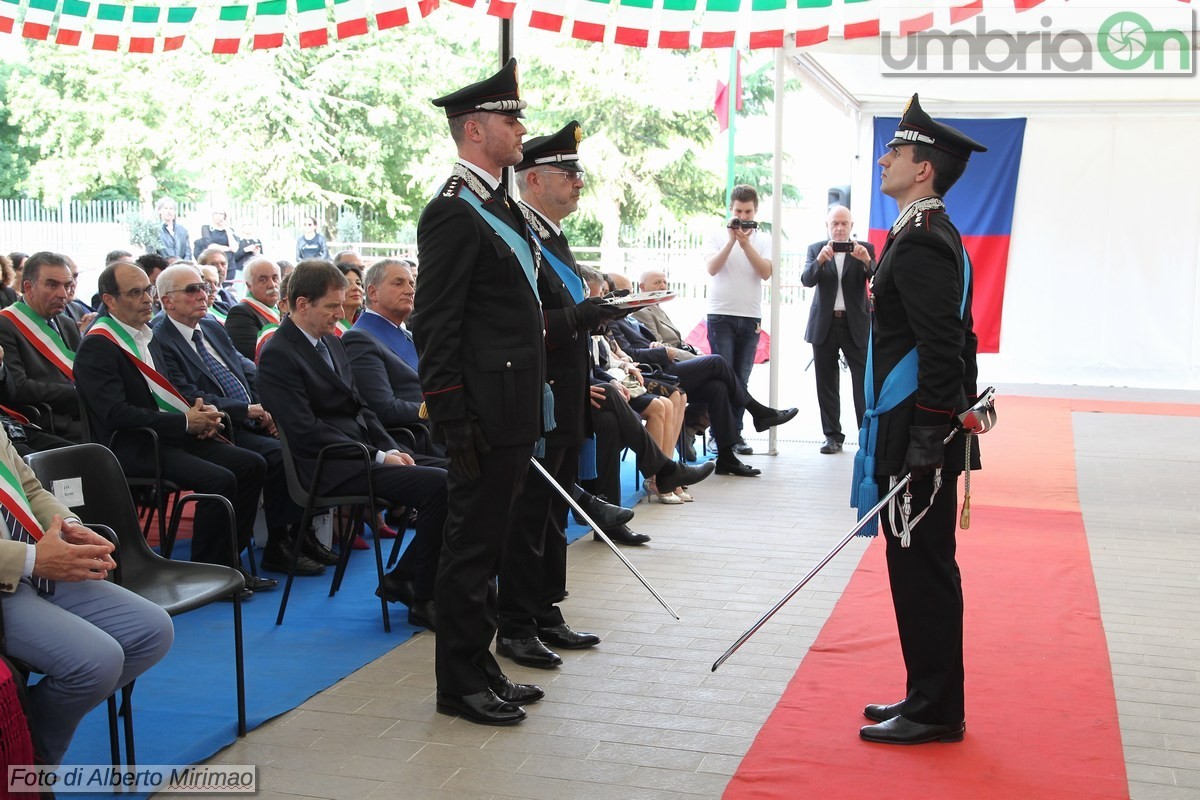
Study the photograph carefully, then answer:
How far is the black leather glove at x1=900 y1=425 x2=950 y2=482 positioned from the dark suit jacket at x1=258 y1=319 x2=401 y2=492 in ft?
7.07

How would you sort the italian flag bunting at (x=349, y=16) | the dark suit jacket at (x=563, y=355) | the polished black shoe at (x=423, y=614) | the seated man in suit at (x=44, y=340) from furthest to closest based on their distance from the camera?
the italian flag bunting at (x=349, y=16), the seated man in suit at (x=44, y=340), the polished black shoe at (x=423, y=614), the dark suit jacket at (x=563, y=355)

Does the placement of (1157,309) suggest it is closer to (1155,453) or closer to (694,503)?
(1155,453)

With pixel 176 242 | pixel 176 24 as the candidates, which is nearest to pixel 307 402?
pixel 176 24

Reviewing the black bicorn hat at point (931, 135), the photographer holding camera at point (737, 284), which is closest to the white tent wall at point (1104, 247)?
the photographer holding camera at point (737, 284)

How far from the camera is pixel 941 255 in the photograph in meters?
3.15

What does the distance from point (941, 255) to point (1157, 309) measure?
10.3 meters

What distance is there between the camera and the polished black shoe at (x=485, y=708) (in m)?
3.38

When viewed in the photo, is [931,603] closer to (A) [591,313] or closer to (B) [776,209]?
(A) [591,313]

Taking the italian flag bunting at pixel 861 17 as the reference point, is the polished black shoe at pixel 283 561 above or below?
below

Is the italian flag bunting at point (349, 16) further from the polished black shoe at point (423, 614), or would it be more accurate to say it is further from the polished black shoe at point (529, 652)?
the polished black shoe at point (529, 652)

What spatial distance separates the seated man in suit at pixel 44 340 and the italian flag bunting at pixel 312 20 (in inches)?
66.6

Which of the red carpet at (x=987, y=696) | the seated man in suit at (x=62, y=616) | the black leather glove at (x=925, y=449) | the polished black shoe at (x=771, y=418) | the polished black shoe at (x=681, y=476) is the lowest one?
the red carpet at (x=987, y=696)

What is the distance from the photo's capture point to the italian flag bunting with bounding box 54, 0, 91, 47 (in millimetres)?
6312

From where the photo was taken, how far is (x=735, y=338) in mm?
8141
